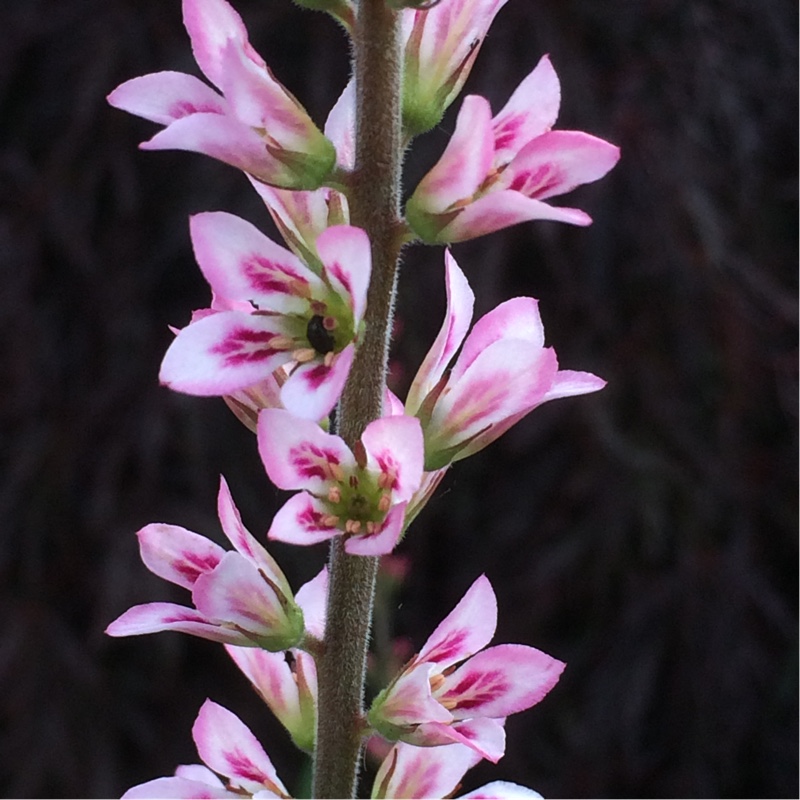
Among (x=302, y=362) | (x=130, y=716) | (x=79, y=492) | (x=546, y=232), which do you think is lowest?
(x=130, y=716)

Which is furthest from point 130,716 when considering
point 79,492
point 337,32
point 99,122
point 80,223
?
point 337,32

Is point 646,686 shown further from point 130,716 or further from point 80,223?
point 80,223

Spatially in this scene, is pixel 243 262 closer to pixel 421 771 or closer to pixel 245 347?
pixel 245 347

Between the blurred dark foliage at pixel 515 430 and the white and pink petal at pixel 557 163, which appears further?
A: the blurred dark foliage at pixel 515 430

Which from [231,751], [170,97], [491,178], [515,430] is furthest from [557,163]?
[515,430]

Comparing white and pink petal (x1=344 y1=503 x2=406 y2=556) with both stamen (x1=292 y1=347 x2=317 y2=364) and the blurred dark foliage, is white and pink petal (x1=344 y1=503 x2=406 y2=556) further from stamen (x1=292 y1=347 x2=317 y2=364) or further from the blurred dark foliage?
the blurred dark foliage

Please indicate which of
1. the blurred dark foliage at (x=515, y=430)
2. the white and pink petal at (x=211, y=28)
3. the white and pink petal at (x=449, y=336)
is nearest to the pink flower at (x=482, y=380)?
the white and pink petal at (x=449, y=336)

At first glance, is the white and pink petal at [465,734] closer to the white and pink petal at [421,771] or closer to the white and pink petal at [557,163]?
the white and pink petal at [421,771]
